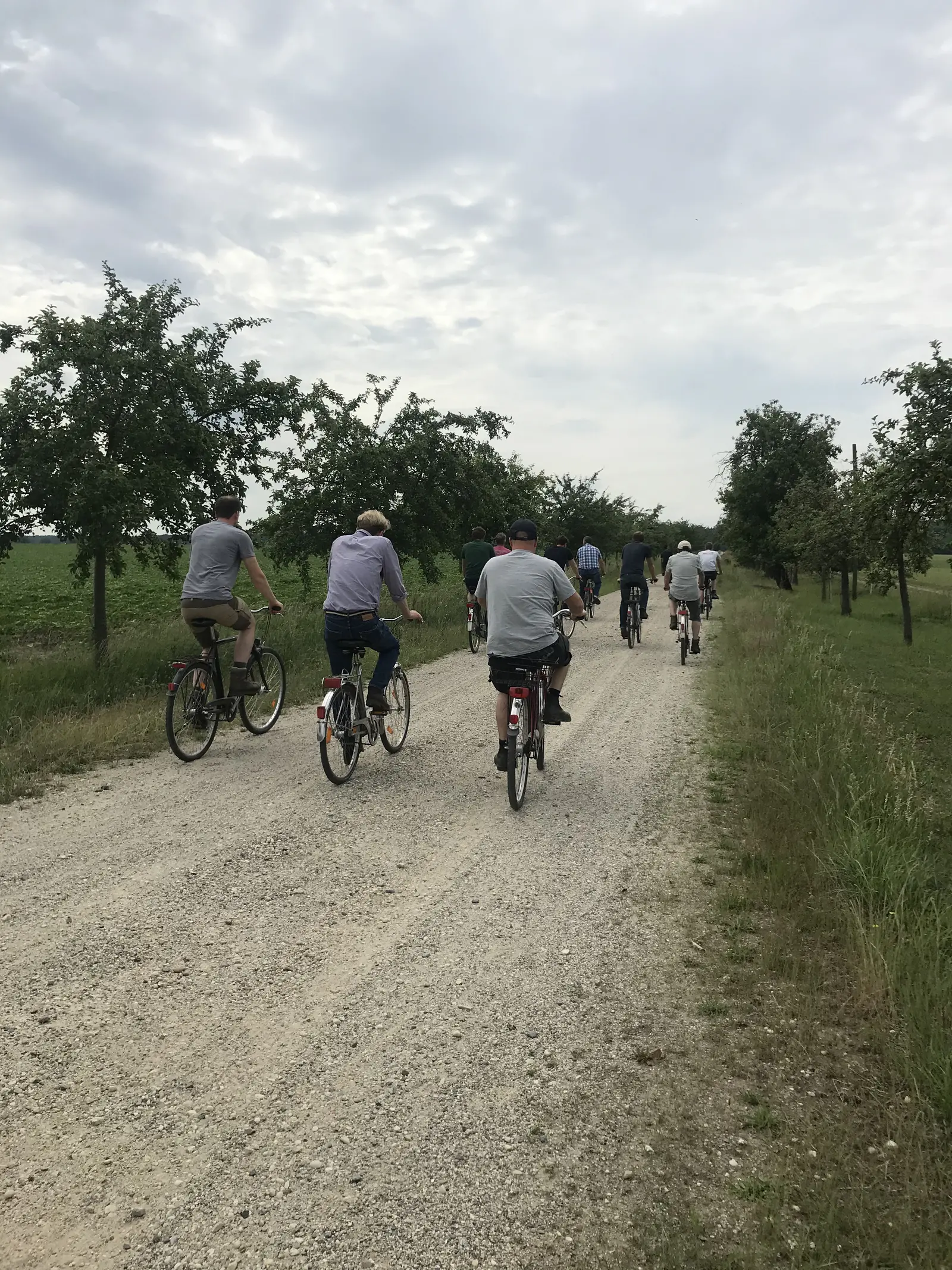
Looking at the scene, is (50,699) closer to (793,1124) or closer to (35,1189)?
(35,1189)

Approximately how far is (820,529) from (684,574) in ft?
68.3

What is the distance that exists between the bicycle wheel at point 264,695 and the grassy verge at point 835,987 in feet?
14.5

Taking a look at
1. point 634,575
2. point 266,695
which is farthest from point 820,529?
point 266,695

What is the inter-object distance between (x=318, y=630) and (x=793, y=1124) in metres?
13.5

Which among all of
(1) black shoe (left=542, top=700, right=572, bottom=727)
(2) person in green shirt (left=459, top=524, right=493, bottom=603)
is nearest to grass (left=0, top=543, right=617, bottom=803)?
(2) person in green shirt (left=459, top=524, right=493, bottom=603)

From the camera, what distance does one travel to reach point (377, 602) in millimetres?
7156

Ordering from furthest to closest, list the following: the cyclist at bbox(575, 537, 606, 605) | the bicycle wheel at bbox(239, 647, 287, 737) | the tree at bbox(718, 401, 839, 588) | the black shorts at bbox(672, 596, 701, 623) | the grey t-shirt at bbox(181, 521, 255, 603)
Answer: the tree at bbox(718, 401, 839, 588) < the cyclist at bbox(575, 537, 606, 605) < the black shorts at bbox(672, 596, 701, 623) < the bicycle wheel at bbox(239, 647, 287, 737) < the grey t-shirt at bbox(181, 521, 255, 603)

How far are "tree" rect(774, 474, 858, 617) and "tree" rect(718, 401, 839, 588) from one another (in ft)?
31.0

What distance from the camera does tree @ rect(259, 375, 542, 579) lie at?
18.6 metres

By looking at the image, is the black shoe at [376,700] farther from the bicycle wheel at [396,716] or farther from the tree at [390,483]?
the tree at [390,483]

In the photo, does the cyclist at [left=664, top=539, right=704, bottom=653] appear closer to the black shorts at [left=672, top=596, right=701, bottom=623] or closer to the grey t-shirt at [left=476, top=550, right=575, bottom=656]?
the black shorts at [left=672, top=596, right=701, bottom=623]

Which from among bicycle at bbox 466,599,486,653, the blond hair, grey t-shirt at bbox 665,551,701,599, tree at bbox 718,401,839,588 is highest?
tree at bbox 718,401,839,588

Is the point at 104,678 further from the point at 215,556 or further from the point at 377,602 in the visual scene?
the point at 377,602

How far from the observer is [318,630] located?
15391 mm
